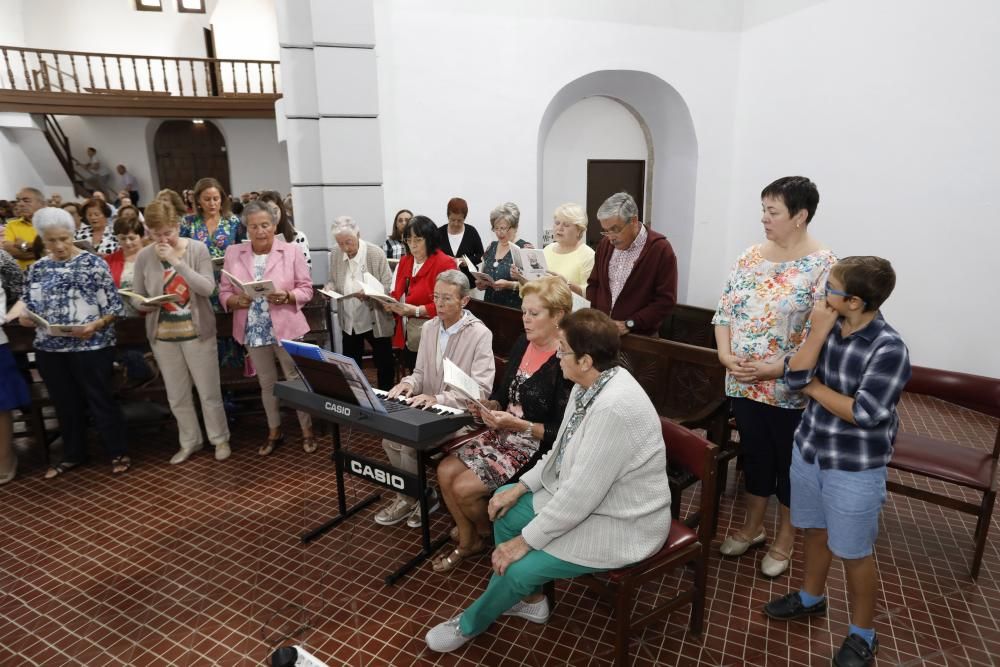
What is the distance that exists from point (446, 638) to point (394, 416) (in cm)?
98

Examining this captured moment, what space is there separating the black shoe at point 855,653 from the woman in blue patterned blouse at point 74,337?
4.62 meters

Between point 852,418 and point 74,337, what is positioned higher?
point 852,418

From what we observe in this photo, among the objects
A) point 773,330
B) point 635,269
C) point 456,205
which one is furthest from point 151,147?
point 773,330

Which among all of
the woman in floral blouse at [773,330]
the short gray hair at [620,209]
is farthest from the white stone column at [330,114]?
the woman in floral blouse at [773,330]

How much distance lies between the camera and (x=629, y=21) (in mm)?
6555

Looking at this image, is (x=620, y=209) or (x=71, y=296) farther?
(x=71, y=296)

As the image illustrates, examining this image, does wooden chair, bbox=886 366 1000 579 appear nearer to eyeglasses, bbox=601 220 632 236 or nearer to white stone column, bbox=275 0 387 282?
eyeglasses, bbox=601 220 632 236

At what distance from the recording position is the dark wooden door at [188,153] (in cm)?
1455

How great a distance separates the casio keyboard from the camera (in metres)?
2.66

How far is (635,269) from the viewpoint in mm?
3699

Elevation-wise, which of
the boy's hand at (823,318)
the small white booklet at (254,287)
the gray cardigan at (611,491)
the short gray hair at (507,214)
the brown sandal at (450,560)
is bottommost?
the brown sandal at (450,560)

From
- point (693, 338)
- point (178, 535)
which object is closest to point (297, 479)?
point (178, 535)

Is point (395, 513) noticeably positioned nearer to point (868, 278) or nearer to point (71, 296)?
point (71, 296)

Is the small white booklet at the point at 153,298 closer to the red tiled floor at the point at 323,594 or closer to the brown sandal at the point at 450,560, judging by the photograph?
the red tiled floor at the point at 323,594
